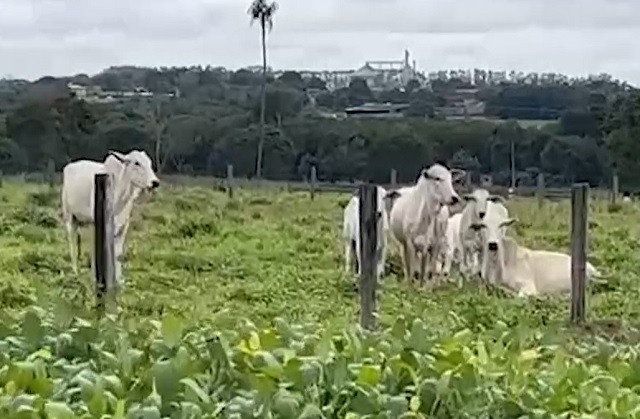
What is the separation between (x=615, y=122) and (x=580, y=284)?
69.8 feet

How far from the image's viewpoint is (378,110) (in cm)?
3759

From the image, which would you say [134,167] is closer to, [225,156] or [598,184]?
[598,184]

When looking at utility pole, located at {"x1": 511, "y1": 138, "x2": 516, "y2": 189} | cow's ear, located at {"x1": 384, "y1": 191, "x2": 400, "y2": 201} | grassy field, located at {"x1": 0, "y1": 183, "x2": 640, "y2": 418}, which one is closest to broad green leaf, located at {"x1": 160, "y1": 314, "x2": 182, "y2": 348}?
grassy field, located at {"x1": 0, "y1": 183, "x2": 640, "y2": 418}

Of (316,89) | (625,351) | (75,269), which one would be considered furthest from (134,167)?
(316,89)

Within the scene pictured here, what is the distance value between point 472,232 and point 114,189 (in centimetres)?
353

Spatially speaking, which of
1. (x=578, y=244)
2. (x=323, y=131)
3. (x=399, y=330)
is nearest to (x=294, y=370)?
(x=399, y=330)

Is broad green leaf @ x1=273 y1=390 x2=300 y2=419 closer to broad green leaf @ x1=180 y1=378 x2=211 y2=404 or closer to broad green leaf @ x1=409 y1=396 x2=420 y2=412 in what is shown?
broad green leaf @ x1=180 y1=378 x2=211 y2=404

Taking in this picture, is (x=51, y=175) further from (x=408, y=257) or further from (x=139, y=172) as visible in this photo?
(x=408, y=257)

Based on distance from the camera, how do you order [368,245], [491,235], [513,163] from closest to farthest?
[368,245] → [491,235] → [513,163]

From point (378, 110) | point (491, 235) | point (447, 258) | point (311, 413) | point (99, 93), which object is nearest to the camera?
point (311, 413)

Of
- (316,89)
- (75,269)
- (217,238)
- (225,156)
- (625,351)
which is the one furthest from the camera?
(316,89)

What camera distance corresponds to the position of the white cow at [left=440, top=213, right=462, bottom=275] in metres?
13.8

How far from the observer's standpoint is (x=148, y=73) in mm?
43656

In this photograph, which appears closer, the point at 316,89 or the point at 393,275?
the point at 393,275
